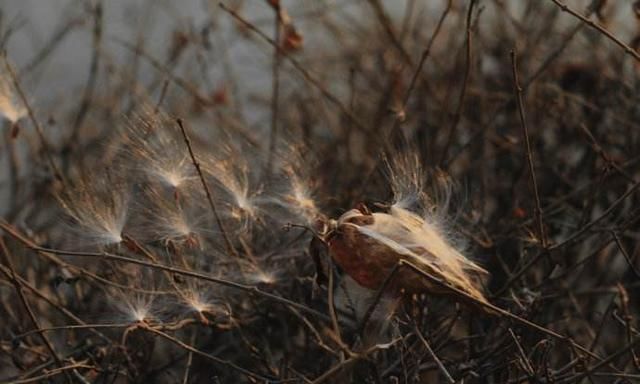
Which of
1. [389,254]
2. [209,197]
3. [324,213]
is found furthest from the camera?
[324,213]

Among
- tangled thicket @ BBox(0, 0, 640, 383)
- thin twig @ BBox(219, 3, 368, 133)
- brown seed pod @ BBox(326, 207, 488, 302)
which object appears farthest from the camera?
thin twig @ BBox(219, 3, 368, 133)

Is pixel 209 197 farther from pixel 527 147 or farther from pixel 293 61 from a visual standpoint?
pixel 527 147

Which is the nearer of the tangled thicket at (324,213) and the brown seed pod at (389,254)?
the brown seed pod at (389,254)

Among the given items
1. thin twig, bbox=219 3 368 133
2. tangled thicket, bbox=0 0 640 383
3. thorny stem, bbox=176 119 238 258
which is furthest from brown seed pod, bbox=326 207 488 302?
thin twig, bbox=219 3 368 133

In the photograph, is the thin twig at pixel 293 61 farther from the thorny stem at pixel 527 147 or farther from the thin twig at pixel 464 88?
the thorny stem at pixel 527 147

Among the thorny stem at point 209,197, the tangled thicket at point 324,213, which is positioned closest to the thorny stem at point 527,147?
the tangled thicket at point 324,213

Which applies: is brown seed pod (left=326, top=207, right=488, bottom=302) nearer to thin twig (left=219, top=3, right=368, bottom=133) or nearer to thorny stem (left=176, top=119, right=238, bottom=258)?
thorny stem (left=176, top=119, right=238, bottom=258)

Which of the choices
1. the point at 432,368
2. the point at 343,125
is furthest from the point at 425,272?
the point at 343,125

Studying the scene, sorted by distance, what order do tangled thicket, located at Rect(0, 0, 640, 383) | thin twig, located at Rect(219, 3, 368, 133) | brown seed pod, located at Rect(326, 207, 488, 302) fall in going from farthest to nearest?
thin twig, located at Rect(219, 3, 368, 133) → tangled thicket, located at Rect(0, 0, 640, 383) → brown seed pod, located at Rect(326, 207, 488, 302)

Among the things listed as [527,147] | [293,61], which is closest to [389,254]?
[527,147]
